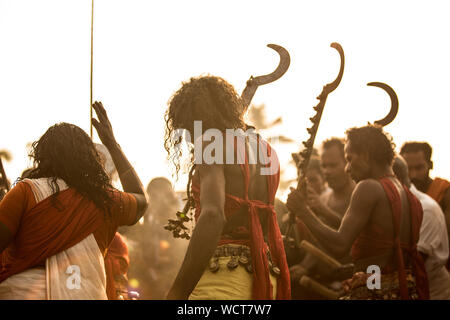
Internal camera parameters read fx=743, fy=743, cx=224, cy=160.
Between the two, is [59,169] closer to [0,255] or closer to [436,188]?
[0,255]

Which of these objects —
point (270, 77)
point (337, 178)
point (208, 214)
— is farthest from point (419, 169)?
point (208, 214)

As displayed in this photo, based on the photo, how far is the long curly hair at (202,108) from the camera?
12.9 feet

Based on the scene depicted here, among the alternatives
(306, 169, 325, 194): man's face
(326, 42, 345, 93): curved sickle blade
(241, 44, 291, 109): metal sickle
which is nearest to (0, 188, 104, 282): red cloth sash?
(241, 44, 291, 109): metal sickle

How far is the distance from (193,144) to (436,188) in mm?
3767

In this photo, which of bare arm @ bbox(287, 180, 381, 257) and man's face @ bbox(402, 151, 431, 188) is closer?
bare arm @ bbox(287, 180, 381, 257)

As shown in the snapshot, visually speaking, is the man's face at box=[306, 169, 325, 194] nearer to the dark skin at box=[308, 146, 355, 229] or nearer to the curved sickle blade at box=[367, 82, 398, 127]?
the dark skin at box=[308, 146, 355, 229]

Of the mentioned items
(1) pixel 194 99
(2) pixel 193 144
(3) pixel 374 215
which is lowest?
(3) pixel 374 215

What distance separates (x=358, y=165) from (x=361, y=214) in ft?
1.15

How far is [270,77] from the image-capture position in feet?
15.4

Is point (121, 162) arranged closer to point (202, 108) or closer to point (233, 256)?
point (202, 108)

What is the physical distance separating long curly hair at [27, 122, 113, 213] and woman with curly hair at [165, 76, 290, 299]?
1.41 feet

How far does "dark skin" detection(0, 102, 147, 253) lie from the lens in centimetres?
425
